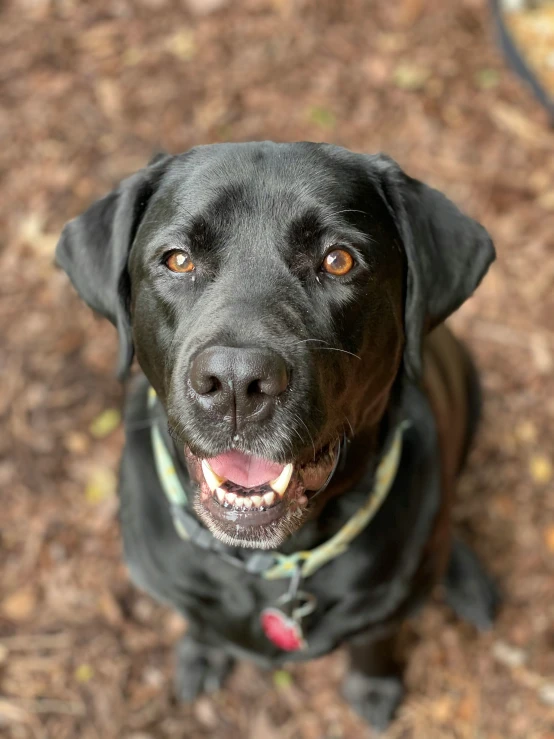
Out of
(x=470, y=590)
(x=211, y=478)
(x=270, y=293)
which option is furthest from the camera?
(x=470, y=590)

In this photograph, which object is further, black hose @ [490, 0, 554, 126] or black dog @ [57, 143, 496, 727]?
black hose @ [490, 0, 554, 126]

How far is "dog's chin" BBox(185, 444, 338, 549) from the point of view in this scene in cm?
183

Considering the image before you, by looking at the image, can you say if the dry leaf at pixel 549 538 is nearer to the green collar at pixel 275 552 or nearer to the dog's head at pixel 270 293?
the green collar at pixel 275 552

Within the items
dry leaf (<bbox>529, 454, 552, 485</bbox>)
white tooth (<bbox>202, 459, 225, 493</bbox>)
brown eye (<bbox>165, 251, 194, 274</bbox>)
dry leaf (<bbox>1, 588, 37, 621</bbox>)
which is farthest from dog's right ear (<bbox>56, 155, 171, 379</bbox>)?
dry leaf (<bbox>529, 454, 552, 485</bbox>)

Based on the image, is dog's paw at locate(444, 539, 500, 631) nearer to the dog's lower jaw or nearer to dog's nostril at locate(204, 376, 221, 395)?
the dog's lower jaw

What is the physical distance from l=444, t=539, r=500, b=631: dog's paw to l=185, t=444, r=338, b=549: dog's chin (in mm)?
1417

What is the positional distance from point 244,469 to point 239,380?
0.39 meters

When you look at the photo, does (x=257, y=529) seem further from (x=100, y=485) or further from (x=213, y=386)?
(x=100, y=485)

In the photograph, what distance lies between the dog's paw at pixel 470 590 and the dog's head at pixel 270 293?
4.28ft

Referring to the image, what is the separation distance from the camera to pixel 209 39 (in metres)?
4.62

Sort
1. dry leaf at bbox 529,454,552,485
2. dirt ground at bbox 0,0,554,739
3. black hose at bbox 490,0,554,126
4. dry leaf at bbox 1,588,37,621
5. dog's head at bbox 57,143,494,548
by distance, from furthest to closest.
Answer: black hose at bbox 490,0,554,126 < dry leaf at bbox 529,454,552,485 < dry leaf at bbox 1,588,37,621 < dirt ground at bbox 0,0,554,739 < dog's head at bbox 57,143,494,548

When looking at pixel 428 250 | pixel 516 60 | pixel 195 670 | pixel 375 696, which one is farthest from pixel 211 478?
pixel 516 60

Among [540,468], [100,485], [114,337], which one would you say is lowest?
[540,468]

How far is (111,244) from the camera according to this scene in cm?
209
